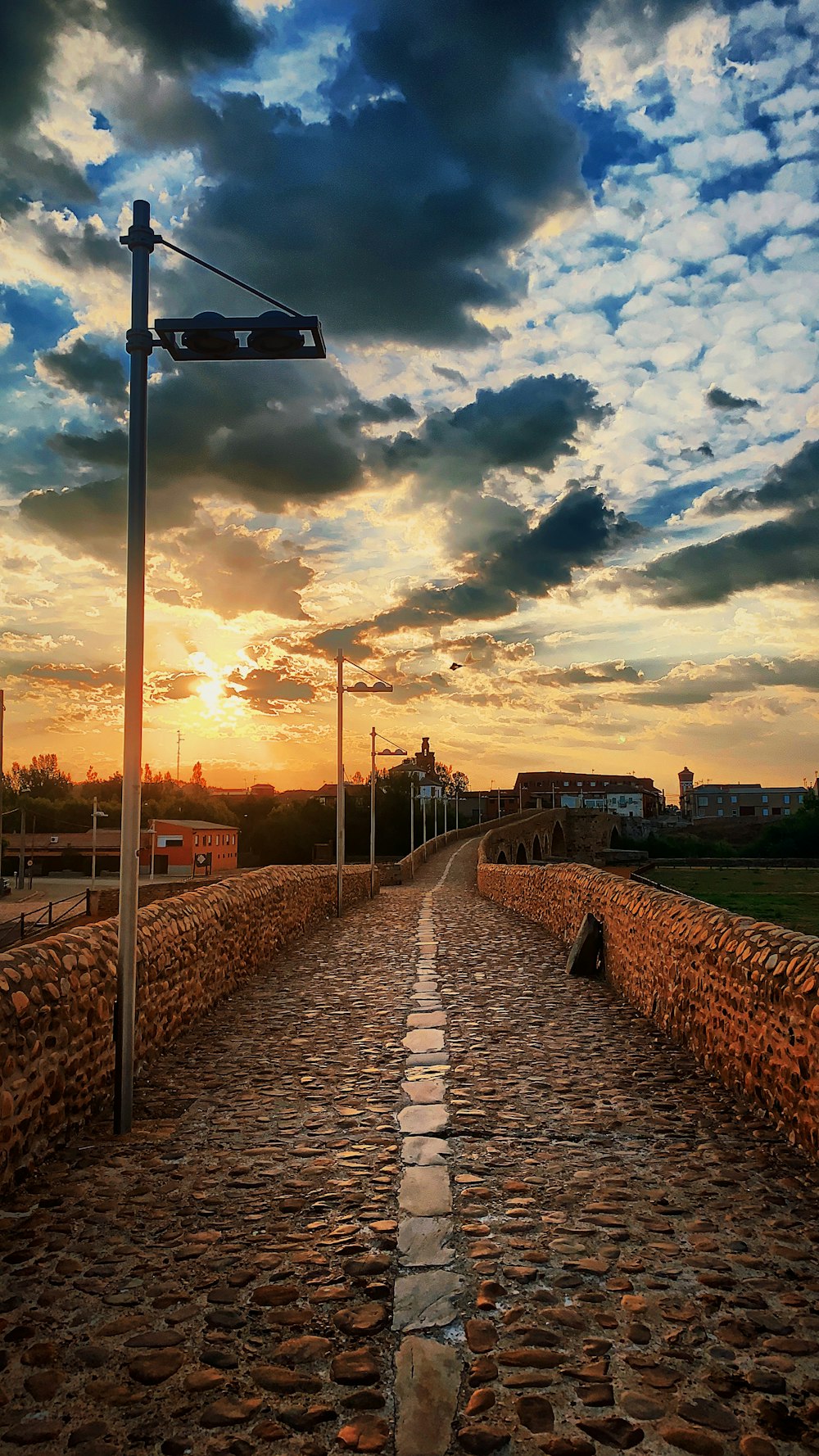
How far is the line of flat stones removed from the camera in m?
2.75

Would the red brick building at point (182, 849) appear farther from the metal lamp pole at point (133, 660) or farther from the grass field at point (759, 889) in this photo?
the metal lamp pole at point (133, 660)

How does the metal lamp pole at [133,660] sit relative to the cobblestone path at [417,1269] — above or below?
above

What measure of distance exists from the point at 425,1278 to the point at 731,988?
3.44 m

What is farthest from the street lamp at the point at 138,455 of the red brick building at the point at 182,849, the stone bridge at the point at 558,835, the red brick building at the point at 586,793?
the red brick building at the point at 586,793

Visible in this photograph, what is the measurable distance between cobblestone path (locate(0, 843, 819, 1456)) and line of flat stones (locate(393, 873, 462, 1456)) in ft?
0.04

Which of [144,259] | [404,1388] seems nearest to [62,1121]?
[404,1388]

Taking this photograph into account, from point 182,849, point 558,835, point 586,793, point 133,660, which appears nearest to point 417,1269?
point 133,660

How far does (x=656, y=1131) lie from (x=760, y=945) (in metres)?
1.35

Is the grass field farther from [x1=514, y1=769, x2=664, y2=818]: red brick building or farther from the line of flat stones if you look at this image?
[x1=514, y1=769, x2=664, y2=818]: red brick building

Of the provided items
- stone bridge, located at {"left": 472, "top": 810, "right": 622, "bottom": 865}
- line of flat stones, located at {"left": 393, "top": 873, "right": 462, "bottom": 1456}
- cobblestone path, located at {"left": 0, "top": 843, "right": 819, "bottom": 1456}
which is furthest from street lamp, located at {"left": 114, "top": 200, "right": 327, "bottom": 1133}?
stone bridge, located at {"left": 472, "top": 810, "right": 622, "bottom": 865}

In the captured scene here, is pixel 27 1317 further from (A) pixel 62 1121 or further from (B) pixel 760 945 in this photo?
(B) pixel 760 945

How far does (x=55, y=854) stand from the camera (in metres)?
87.6

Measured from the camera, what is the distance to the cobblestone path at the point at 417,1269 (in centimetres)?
277

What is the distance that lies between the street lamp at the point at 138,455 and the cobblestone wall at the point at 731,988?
3793 millimetres
